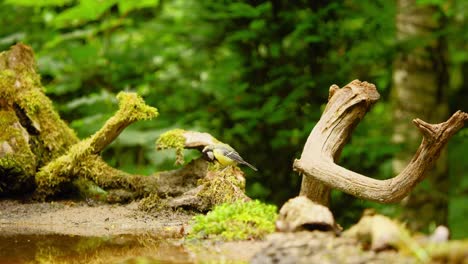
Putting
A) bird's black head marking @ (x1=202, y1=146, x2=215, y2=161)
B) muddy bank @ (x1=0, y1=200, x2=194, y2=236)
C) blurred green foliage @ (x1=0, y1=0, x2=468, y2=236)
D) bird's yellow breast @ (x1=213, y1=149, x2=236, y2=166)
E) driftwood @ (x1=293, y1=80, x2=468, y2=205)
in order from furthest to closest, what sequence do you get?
blurred green foliage @ (x1=0, y1=0, x2=468, y2=236)
bird's black head marking @ (x1=202, y1=146, x2=215, y2=161)
bird's yellow breast @ (x1=213, y1=149, x2=236, y2=166)
muddy bank @ (x1=0, y1=200, x2=194, y2=236)
driftwood @ (x1=293, y1=80, x2=468, y2=205)

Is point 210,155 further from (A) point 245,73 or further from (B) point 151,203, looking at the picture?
(A) point 245,73

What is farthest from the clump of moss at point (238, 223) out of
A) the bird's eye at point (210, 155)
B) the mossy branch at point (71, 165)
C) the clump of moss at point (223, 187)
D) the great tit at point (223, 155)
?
the mossy branch at point (71, 165)

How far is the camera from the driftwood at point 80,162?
405 centimetres

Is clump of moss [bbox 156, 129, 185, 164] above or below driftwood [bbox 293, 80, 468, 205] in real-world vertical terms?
below

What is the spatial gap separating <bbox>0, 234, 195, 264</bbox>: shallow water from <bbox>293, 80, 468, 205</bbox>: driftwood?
2.69ft

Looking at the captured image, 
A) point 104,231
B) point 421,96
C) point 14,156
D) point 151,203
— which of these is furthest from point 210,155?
point 421,96

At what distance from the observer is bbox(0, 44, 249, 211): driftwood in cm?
405

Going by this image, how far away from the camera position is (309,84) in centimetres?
613

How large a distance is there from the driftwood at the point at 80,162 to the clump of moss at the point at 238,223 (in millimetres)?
714

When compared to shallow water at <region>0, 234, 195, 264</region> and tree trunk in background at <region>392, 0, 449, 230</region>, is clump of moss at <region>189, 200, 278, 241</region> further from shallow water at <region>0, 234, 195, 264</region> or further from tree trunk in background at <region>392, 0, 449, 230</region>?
tree trunk in background at <region>392, 0, 449, 230</region>

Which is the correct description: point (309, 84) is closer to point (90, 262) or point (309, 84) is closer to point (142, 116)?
point (142, 116)

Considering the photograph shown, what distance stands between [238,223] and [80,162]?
1824 millimetres

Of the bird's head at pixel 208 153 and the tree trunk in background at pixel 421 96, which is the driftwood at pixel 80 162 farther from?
the tree trunk in background at pixel 421 96

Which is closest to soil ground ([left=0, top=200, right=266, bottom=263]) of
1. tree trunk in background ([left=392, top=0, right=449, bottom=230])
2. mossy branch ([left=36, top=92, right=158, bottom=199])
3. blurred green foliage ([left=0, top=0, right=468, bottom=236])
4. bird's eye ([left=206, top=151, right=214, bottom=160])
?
mossy branch ([left=36, top=92, right=158, bottom=199])
